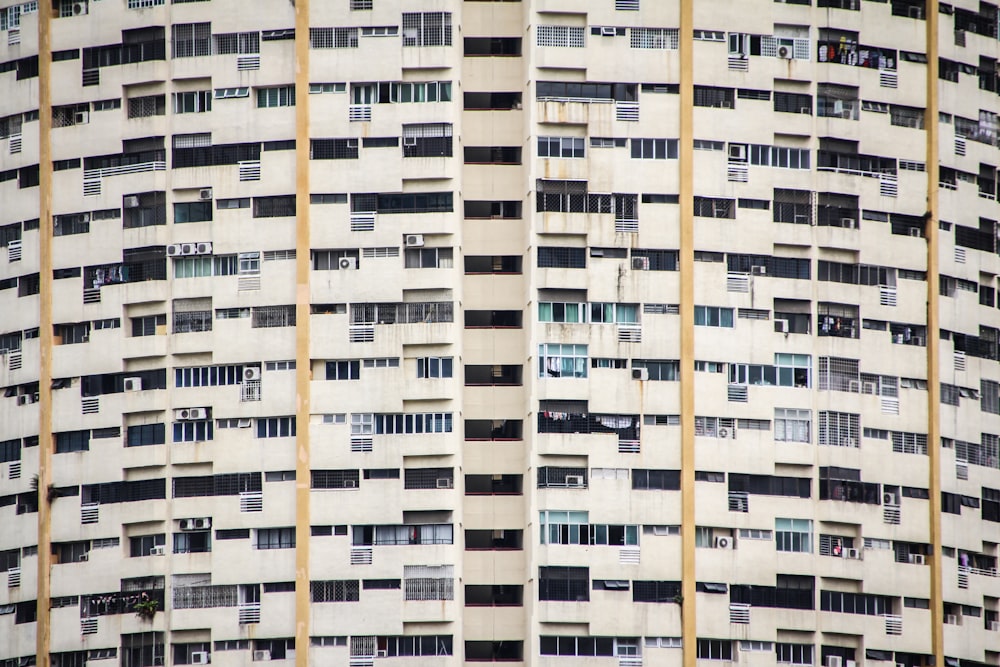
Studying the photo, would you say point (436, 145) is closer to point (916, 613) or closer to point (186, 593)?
point (186, 593)

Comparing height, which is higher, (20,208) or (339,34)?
(339,34)

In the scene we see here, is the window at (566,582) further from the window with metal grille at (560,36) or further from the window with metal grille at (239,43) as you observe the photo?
the window with metal grille at (239,43)

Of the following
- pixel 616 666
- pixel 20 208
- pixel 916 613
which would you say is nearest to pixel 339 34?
pixel 20 208

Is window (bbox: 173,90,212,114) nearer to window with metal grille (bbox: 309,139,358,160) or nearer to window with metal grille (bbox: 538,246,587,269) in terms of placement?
window with metal grille (bbox: 309,139,358,160)

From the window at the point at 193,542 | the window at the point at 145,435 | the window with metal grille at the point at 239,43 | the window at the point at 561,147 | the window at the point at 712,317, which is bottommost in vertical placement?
the window at the point at 193,542

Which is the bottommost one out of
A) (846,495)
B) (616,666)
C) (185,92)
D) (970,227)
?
(616,666)

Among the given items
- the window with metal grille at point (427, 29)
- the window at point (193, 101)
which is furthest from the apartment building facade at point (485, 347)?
the window at point (193, 101)

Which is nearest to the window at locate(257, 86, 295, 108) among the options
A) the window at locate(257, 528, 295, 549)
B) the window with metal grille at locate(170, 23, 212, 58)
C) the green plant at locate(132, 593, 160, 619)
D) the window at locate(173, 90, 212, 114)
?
the window at locate(173, 90, 212, 114)
